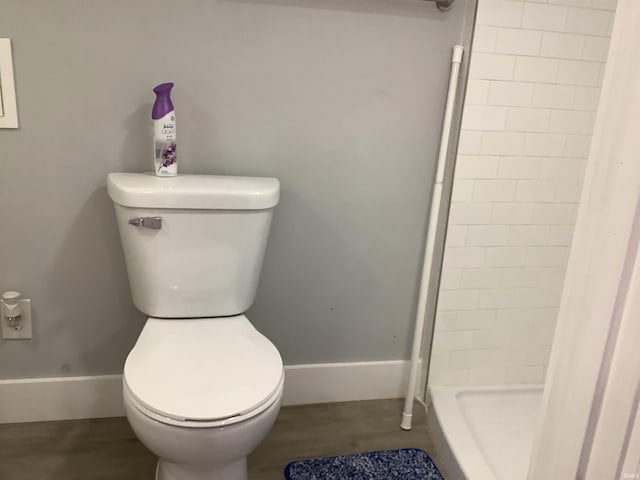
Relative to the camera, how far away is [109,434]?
71.4 inches

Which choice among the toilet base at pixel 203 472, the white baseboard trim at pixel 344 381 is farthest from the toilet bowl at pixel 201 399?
the white baseboard trim at pixel 344 381

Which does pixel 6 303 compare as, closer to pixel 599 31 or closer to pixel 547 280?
pixel 547 280

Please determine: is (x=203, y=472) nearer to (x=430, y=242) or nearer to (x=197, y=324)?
(x=197, y=324)

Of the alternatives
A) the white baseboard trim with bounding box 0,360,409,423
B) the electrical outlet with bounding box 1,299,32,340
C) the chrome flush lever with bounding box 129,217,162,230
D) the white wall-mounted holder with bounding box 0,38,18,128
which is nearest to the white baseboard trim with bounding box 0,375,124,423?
Result: the white baseboard trim with bounding box 0,360,409,423

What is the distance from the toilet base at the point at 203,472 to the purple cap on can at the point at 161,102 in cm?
93

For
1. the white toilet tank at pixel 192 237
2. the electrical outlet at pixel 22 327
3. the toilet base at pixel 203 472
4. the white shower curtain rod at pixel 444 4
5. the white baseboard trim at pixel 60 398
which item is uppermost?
the white shower curtain rod at pixel 444 4

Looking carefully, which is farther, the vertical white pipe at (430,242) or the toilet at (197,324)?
the vertical white pipe at (430,242)

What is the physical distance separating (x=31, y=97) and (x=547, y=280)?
5.71ft

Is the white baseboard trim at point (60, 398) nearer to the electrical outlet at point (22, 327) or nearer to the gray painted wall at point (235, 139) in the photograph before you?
the gray painted wall at point (235, 139)

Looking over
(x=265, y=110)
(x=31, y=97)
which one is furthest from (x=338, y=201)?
(x=31, y=97)

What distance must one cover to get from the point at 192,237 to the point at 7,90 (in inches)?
26.0

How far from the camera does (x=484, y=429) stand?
1.85 meters

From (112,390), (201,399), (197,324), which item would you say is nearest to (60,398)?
(112,390)

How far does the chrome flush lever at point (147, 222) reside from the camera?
5.03 ft
